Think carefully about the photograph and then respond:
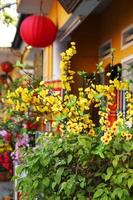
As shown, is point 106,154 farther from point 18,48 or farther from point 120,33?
point 18,48

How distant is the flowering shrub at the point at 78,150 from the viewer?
350cm

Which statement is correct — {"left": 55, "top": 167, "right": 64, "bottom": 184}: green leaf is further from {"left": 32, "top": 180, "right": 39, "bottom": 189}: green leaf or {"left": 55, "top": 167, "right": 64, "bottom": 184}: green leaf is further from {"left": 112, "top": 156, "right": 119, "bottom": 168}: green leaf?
{"left": 112, "top": 156, "right": 119, "bottom": 168}: green leaf

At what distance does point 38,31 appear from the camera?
306 inches

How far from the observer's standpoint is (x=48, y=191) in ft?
12.8

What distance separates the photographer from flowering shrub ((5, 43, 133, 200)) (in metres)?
3.50

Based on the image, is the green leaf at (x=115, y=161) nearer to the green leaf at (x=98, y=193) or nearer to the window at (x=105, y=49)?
the green leaf at (x=98, y=193)

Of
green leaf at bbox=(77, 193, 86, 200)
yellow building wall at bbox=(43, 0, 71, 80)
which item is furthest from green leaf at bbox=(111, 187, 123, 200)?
yellow building wall at bbox=(43, 0, 71, 80)

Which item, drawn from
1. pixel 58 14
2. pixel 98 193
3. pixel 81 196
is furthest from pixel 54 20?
pixel 98 193

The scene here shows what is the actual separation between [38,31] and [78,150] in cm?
438

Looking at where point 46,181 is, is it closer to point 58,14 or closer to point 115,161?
point 115,161

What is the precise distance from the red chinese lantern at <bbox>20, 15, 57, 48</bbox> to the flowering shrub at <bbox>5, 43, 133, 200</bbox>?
144 inches

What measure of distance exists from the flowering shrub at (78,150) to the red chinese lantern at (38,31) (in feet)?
12.0

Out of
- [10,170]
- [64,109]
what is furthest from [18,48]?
[64,109]

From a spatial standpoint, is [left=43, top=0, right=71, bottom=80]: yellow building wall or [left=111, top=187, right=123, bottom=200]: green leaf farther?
[left=43, top=0, right=71, bottom=80]: yellow building wall
